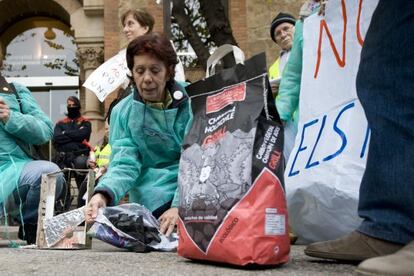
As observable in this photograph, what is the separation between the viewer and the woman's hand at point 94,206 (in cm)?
329

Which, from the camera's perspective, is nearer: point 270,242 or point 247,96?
point 270,242

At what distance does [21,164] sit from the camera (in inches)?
162

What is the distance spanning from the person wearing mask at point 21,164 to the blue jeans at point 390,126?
2.41 metres

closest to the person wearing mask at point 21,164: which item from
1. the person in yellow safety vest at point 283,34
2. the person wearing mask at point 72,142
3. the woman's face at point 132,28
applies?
the woman's face at point 132,28

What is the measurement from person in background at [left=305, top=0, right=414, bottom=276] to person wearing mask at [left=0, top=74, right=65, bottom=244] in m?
2.39

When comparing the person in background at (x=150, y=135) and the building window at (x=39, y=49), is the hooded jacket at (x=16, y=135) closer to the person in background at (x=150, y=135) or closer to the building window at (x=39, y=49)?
the person in background at (x=150, y=135)

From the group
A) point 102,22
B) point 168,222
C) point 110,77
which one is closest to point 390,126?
point 168,222

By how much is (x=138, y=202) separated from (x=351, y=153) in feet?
4.86

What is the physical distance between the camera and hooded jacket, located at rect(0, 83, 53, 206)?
401 centimetres

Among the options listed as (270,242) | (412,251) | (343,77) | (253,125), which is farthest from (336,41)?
(412,251)

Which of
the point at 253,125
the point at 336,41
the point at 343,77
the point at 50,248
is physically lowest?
the point at 50,248

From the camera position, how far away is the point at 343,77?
9.56 feet

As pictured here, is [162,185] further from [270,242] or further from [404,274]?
[404,274]

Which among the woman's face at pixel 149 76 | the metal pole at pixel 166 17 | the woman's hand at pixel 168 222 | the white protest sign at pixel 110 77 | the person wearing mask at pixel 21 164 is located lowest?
the woman's hand at pixel 168 222
